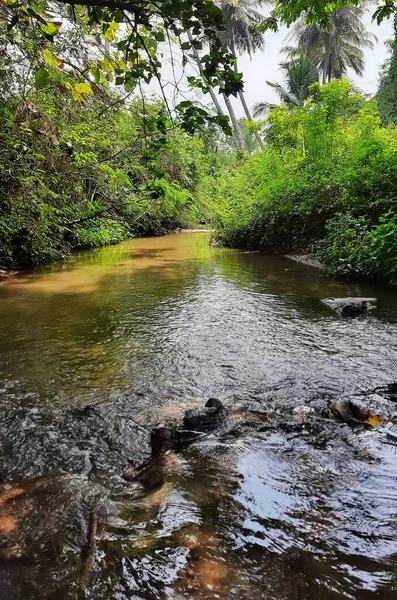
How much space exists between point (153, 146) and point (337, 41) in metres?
28.5

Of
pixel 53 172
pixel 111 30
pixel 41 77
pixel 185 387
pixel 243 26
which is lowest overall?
pixel 185 387

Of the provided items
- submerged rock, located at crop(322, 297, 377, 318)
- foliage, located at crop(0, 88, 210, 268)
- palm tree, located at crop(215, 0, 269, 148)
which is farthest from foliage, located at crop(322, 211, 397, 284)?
palm tree, located at crop(215, 0, 269, 148)

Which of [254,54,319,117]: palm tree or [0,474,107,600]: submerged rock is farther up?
[254,54,319,117]: palm tree

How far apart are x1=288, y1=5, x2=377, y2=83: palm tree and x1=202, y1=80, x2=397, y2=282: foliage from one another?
53.2 ft

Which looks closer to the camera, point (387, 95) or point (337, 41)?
point (387, 95)

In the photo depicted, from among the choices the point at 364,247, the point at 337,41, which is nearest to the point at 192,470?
the point at 364,247

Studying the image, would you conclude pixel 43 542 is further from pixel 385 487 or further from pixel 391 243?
pixel 391 243

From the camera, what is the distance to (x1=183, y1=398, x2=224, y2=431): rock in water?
92.3 inches

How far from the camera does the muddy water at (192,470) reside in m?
1.36

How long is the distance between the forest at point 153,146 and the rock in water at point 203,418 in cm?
164

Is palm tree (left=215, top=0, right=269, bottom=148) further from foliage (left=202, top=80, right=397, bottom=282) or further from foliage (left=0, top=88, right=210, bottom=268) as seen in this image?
foliage (left=0, top=88, right=210, bottom=268)

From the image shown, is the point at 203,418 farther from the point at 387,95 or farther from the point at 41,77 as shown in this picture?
the point at 387,95

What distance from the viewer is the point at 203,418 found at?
2.39 metres

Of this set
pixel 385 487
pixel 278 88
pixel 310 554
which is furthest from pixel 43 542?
pixel 278 88
